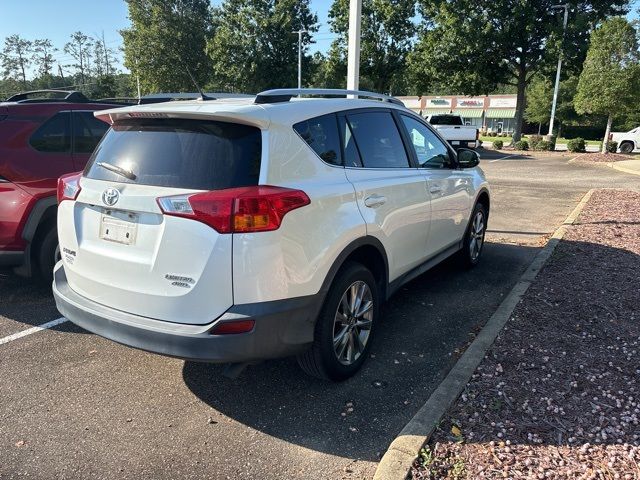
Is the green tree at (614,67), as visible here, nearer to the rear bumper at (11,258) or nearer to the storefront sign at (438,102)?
the rear bumper at (11,258)

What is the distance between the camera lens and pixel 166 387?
3.41 meters

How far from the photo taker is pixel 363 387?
340cm

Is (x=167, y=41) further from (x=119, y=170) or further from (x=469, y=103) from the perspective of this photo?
(x=119, y=170)

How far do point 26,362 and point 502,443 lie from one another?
3296mm

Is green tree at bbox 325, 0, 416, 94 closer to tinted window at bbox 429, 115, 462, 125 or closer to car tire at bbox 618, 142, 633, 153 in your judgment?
tinted window at bbox 429, 115, 462, 125

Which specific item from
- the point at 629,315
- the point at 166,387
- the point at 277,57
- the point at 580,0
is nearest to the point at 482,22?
the point at 580,0

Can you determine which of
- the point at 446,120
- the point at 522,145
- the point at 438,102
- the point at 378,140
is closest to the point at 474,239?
the point at 378,140

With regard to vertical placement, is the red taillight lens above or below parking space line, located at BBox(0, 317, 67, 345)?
above

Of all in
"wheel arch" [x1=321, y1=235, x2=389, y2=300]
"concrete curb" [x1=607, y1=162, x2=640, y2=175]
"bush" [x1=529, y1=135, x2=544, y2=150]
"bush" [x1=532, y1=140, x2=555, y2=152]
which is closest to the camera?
"wheel arch" [x1=321, y1=235, x2=389, y2=300]

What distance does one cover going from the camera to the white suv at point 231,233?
8.64 feet

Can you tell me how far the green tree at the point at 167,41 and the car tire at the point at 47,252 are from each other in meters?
43.2

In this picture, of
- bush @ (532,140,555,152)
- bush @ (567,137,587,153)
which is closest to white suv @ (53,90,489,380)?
bush @ (567,137,587,153)

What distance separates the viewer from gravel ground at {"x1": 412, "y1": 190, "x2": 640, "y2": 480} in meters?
2.56

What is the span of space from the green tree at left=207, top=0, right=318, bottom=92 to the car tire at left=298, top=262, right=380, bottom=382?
117ft
